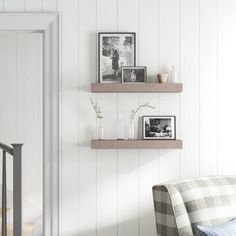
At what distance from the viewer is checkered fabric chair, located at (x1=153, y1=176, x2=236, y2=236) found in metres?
2.94

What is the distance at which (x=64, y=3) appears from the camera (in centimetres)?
380

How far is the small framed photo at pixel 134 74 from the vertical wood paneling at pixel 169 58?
16 cm

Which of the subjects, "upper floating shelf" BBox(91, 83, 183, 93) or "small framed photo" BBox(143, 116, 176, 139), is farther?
"small framed photo" BBox(143, 116, 176, 139)

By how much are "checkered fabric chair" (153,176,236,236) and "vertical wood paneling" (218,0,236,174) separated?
23.9 inches

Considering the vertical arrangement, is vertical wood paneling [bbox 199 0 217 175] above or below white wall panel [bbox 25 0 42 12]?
below

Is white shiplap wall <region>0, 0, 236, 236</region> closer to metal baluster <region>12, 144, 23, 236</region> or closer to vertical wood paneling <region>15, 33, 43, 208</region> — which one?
vertical wood paneling <region>15, 33, 43, 208</region>

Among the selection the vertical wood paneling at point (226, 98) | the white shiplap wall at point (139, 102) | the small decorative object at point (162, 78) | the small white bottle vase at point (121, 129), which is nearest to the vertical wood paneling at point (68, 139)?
the white shiplap wall at point (139, 102)

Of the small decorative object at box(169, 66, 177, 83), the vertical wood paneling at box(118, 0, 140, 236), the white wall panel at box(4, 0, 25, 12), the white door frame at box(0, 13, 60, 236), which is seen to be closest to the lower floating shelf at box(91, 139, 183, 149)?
the vertical wood paneling at box(118, 0, 140, 236)

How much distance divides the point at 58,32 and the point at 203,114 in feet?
4.06

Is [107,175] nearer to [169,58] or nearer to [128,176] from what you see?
[128,176]

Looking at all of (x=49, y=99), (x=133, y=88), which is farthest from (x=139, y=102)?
(x=49, y=99)

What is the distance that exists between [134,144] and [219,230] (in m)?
1.02

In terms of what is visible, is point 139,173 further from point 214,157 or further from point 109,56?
point 109,56

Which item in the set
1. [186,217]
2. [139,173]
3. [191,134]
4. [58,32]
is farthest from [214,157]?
[58,32]
